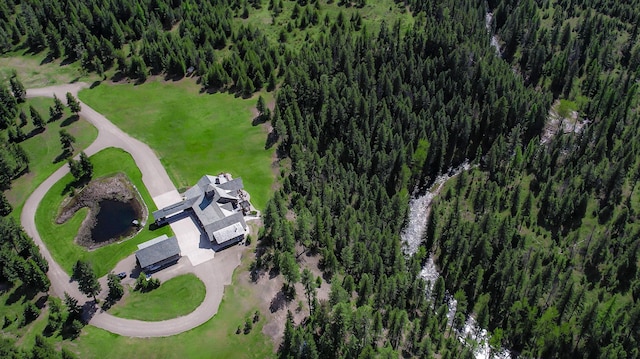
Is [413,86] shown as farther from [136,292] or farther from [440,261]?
[136,292]

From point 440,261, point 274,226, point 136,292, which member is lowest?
point 440,261

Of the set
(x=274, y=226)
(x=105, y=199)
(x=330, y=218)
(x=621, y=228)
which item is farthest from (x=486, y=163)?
(x=105, y=199)

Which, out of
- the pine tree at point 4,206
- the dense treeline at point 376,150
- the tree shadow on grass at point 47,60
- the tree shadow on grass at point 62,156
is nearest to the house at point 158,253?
the dense treeline at point 376,150

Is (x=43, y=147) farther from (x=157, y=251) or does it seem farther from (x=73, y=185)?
(x=157, y=251)

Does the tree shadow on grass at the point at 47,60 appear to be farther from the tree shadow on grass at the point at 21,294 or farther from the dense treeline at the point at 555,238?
the dense treeline at the point at 555,238

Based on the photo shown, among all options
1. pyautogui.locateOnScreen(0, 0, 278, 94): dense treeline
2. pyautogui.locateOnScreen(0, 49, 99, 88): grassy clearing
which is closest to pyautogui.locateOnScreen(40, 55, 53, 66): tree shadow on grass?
pyautogui.locateOnScreen(0, 49, 99, 88): grassy clearing
